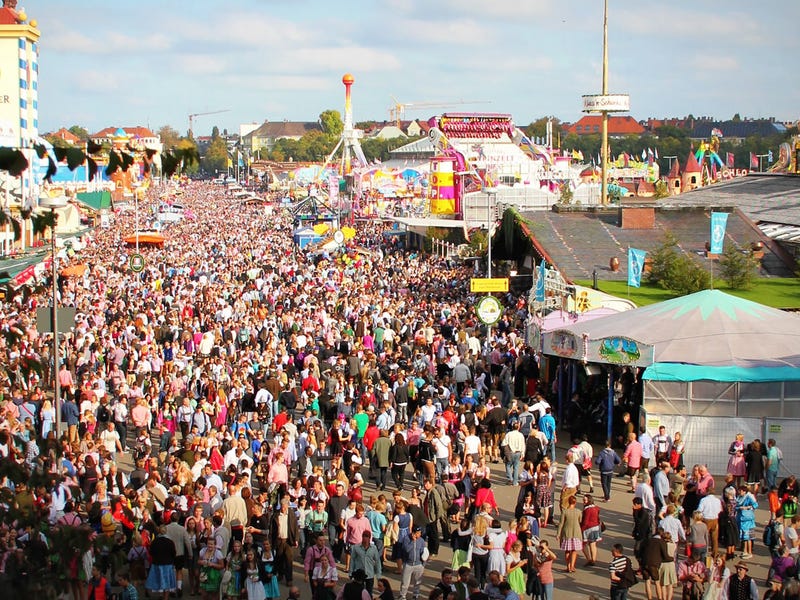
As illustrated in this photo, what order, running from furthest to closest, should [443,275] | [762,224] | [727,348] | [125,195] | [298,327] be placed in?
[125,195], [443,275], [762,224], [298,327], [727,348]

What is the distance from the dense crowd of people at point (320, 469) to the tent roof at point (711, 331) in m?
1.39

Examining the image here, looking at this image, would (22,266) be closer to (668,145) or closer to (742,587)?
(742,587)

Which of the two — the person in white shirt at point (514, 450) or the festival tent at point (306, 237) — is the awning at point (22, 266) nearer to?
the person in white shirt at point (514, 450)

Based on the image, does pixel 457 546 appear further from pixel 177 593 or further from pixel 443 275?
pixel 443 275

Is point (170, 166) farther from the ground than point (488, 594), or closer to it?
farther from the ground

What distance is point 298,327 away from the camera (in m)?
27.4

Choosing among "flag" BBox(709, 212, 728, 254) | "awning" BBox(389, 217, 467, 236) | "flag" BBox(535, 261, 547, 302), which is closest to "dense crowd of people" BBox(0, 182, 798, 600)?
"flag" BBox(535, 261, 547, 302)

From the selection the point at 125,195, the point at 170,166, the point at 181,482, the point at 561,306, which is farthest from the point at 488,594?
the point at 125,195

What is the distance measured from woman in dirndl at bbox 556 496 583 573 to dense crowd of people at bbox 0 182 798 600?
0.03 m

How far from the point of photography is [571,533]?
13227 mm

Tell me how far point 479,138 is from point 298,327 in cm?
5118

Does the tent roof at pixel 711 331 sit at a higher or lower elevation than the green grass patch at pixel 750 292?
higher

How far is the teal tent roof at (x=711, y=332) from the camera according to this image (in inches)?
700

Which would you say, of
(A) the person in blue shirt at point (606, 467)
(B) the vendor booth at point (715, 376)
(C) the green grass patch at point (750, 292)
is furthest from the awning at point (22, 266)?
(A) the person in blue shirt at point (606, 467)
